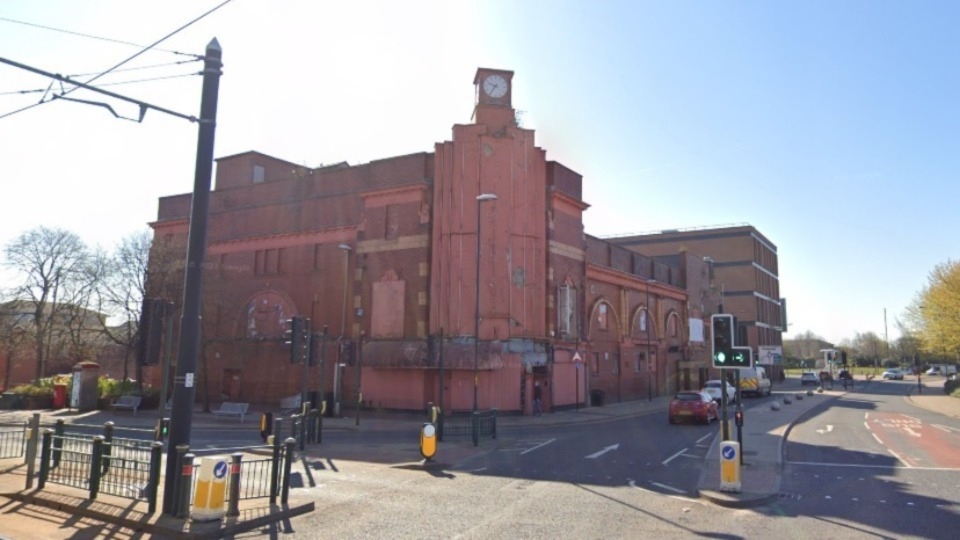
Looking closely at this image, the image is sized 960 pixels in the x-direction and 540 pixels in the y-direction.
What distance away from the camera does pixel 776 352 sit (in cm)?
7138

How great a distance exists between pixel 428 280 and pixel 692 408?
1397 cm

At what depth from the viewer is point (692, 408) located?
25250 millimetres

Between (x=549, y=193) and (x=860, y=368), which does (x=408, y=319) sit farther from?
(x=860, y=368)

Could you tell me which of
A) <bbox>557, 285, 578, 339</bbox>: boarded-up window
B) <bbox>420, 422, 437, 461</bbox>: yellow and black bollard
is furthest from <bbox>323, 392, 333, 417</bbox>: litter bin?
<bbox>420, 422, 437, 461</bbox>: yellow and black bollard

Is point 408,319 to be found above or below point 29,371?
above

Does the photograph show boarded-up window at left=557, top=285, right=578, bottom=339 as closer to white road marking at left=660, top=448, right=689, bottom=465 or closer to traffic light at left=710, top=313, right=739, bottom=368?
white road marking at left=660, top=448, right=689, bottom=465

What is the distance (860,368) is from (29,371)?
127792 mm

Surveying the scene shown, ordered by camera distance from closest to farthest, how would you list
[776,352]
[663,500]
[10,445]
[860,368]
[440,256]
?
[663,500], [10,445], [440,256], [776,352], [860,368]

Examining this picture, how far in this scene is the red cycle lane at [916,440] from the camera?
51.3ft

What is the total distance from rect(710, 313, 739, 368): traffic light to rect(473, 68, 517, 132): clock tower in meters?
20.6

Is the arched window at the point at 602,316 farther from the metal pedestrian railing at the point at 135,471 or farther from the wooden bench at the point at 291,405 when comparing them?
the metal pedestrian railing at the point at 135,471

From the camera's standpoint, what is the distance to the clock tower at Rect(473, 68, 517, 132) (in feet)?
105

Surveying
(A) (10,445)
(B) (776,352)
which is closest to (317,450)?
(A) (10,445)

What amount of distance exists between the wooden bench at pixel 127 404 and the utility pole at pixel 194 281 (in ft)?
78.2
